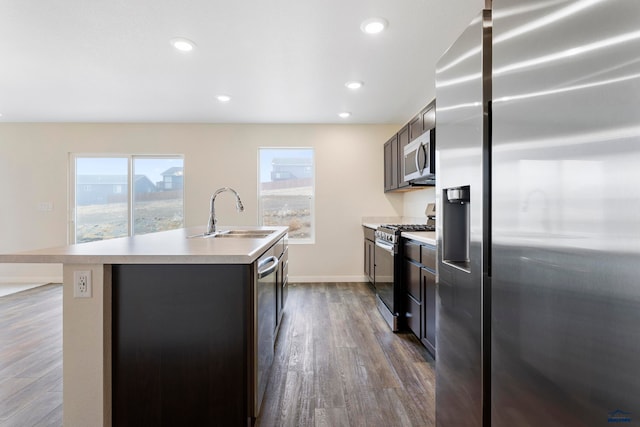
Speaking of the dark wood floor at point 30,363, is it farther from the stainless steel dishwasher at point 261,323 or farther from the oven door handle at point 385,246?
the oven door handle at point 385,246

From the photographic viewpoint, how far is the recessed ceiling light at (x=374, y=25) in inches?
87.0

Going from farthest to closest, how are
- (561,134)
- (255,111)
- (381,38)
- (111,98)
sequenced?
Result: (255,111), (111,98), (381,38), (561,134)

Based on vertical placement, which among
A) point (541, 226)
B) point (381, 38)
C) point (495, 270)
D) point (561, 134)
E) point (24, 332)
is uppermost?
point (381, 38)

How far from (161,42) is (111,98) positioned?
175cm

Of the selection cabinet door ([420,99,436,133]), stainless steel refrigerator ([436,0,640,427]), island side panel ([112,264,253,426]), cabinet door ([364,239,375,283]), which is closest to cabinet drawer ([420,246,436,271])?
stainless steel refrigerator ([436,0,640,427])

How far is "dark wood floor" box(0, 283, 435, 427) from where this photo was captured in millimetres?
1683

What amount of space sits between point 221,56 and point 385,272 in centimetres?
258

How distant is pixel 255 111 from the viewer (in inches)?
165

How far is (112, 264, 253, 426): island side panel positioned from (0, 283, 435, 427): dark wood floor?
17.6 inches

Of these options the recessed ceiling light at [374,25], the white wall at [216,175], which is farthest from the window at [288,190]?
the recessed ceiling light at [374,25]

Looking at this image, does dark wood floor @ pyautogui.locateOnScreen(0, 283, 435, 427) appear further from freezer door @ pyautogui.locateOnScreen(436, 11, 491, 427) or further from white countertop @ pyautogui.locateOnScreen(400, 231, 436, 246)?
white countertop @ pyautogui.locateOnScreen(400, 231, 436, 246)

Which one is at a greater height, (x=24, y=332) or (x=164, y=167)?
(x=164, y=167)

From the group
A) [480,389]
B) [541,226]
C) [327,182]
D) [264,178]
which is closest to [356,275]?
[327,182]

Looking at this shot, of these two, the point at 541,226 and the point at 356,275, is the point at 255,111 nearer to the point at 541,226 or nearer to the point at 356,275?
the point at 356,275
